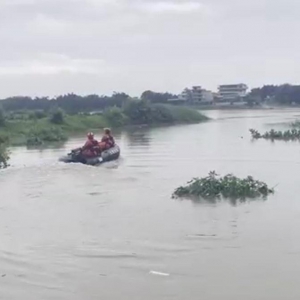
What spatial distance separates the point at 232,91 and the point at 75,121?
4006 inches

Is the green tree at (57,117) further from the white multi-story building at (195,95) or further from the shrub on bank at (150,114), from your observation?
the white multi-story building at (195,95)

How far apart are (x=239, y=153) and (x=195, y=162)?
4596 mm

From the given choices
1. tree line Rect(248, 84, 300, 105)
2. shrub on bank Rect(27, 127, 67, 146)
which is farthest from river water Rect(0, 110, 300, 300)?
tree line Rect(248, 84, 300, 105)

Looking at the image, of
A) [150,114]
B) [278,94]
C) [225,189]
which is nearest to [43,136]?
[150,114]

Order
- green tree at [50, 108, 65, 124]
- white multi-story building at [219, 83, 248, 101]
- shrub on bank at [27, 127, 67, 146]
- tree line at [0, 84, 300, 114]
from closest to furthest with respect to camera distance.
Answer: shrub on bank at [27, 127, 67, 146] → green tree at [50, 108, 65, 124] → tree line at [0, 84, 300, 114] → white multi-story building at [219, 83, 248, 101]

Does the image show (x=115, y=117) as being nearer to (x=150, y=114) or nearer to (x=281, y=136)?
(x=150, y=114)

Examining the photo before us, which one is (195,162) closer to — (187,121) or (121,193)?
(121,193)

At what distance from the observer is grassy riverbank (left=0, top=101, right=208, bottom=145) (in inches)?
2133

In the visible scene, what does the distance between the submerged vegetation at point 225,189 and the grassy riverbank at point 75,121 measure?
29493mm

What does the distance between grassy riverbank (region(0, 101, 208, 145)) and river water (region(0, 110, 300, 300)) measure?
26204mm

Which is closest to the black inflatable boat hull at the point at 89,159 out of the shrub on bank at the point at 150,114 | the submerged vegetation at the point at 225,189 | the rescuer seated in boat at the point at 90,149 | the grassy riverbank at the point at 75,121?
the rescuer seated in boat at the point at 90,149

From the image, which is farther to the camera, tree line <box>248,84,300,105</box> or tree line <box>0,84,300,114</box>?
tree line <box>248,84,300,105</box>

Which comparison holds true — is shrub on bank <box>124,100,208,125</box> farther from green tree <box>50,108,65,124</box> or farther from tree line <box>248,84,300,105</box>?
tree line <box>248,84,300,105</box>

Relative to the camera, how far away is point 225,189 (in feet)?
68.3
